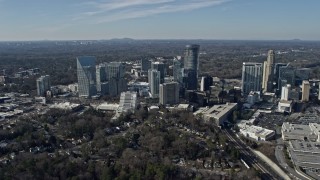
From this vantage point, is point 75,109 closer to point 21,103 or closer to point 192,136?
point 21,103

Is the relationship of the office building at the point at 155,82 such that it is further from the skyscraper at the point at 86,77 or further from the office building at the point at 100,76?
the skyscraper at the point at 86,77

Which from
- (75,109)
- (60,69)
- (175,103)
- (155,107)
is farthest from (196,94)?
(60,69)

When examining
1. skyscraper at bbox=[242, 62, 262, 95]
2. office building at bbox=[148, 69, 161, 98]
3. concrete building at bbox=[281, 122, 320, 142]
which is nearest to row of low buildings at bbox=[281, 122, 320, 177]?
concrete building at bbox=[281, 122, 320, 142]

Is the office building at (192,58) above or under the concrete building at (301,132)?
above

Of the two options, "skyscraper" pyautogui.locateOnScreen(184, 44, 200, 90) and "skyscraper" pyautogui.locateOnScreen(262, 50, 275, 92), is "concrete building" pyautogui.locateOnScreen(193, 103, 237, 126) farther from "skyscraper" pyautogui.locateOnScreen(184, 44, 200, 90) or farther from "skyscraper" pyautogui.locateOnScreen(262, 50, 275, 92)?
"skyscraper" pyautogui.locateOnScreen(262, 50, 275, 92)

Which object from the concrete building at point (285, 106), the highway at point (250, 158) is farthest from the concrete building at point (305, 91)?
the highway at point (250, 158)

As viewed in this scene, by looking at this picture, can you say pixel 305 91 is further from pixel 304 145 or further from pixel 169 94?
pixel 304 145

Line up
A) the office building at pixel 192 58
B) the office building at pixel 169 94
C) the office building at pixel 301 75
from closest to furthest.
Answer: the office building at pixel 169 94
the office building at pixel 192 58
the office building at pixel 301 75
